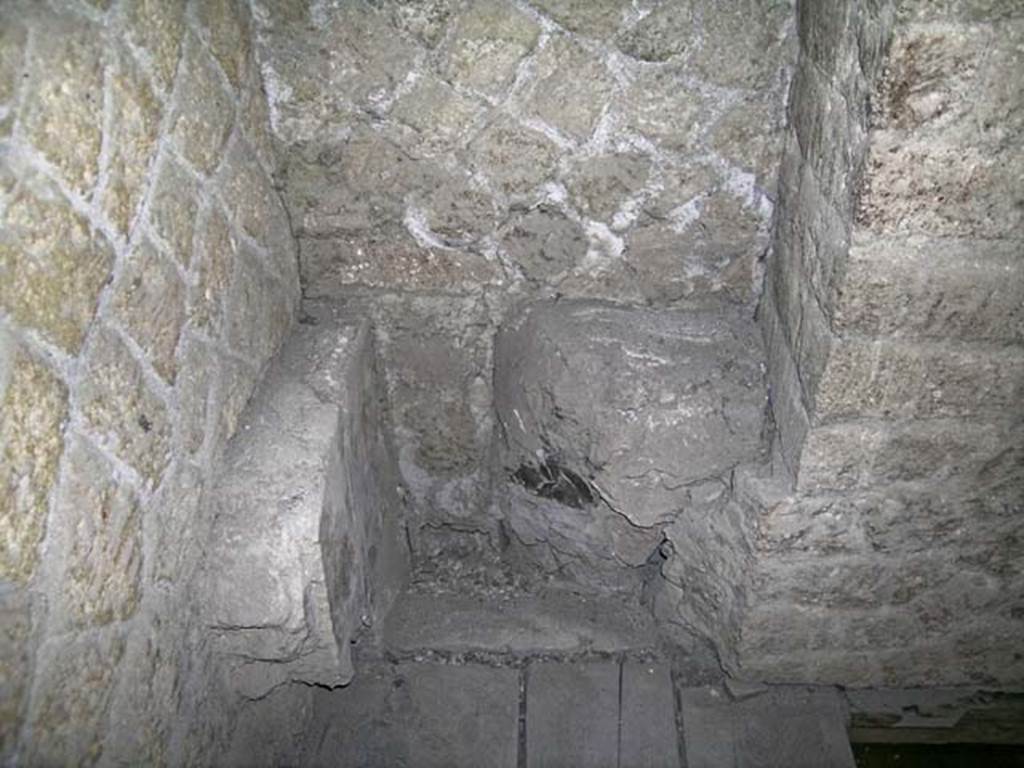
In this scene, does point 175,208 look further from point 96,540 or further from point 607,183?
point 607,183

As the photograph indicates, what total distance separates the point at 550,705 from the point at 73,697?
4.69ft

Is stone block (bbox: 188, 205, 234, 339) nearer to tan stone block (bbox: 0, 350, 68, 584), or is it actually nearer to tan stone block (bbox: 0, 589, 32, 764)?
tan stone block (bbox: 0, 350, 68, 584)

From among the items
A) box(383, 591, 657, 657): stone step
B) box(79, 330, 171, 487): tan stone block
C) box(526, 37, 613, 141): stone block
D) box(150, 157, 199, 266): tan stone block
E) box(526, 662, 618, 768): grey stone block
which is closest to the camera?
box(79, 330, 171, 487): tan stone block

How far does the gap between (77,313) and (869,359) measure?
1459 millimetres

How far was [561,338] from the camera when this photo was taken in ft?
7.48

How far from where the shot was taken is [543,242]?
231cm

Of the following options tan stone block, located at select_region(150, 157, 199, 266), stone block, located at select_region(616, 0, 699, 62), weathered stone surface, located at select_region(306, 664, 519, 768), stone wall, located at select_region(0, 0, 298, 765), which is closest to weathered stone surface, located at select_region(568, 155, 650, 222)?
stone block, located at select_region(616, 0, 699, 62)

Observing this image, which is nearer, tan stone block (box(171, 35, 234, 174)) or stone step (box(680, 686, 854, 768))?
tan stone block (box(171, 35, 234, 174))

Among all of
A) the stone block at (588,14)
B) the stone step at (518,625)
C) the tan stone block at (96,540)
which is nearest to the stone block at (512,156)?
the stone block at (588,14)

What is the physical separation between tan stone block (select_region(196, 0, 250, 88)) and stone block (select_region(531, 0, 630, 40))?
2.15 ft

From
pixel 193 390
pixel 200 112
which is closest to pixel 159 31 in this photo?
pixel 200 112

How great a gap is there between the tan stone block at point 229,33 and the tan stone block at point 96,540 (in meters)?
0.92

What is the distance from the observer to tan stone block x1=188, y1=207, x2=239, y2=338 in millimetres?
1785

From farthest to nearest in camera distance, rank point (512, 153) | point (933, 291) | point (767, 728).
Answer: point (767, 728)
point (512, 153)
point (933, 291)
